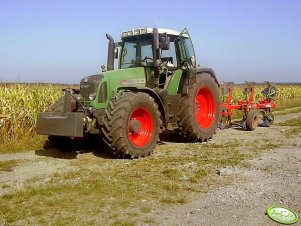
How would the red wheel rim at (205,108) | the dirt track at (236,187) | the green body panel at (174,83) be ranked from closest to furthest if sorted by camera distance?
the dirt track at (236,187) → the green body panel at (174,83) → the red wheel rim at (205,108)

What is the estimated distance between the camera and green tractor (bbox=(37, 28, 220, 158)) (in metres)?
7.09

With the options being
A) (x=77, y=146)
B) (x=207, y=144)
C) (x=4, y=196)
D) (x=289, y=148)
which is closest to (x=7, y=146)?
(x=77, y=146)

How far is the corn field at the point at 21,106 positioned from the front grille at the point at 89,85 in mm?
2293

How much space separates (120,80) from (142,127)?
3.43ft

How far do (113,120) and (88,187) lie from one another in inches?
69.6

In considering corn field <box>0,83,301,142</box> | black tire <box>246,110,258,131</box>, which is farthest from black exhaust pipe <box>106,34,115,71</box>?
black tire <box>246,110,258,131</box>

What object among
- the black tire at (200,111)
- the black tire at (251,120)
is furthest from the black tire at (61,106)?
the black tire at (251,120)

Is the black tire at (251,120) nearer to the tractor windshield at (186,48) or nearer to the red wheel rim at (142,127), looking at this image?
the tractor windshield at (186,48)

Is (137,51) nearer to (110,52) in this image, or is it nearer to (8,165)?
(110,52)

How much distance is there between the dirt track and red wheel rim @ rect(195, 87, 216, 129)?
75.8 inches

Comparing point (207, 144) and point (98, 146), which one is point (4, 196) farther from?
point (207, 144)

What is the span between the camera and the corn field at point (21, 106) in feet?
30.1

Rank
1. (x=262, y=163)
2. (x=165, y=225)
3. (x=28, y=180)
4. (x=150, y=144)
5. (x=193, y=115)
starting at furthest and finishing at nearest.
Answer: (x=193, y=115), (x=150, y=144), (x=262, y=163), (x=28, y=180), (x=165, y=225)

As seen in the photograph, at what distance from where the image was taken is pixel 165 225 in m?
4.16
